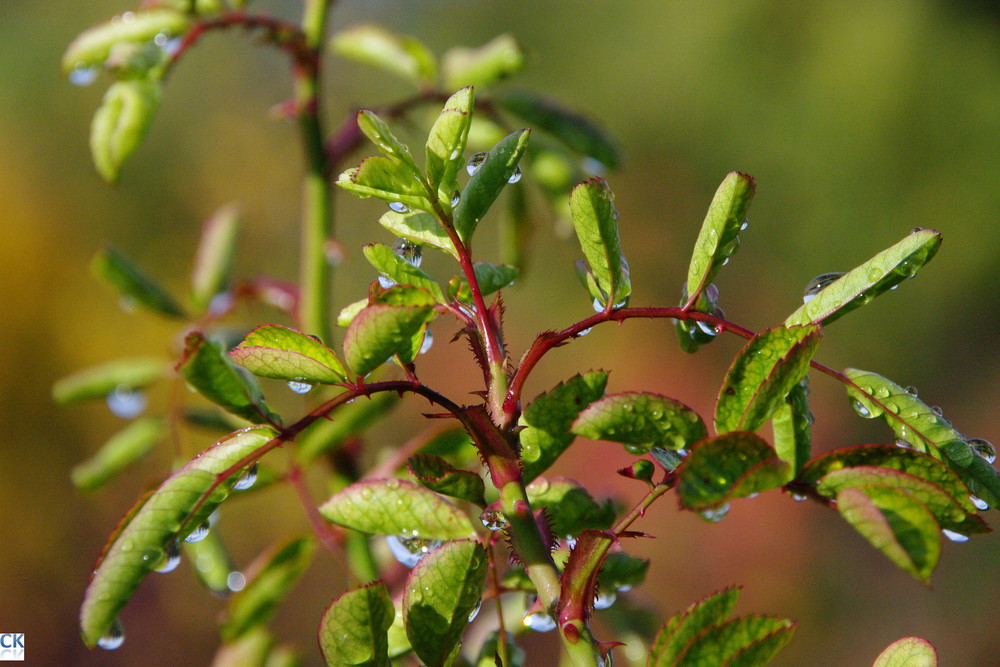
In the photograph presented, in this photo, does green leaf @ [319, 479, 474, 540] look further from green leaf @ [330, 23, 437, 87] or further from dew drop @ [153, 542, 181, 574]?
green leaf @ [330, 23, 437, 87]

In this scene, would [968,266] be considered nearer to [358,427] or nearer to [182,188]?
[182,188]

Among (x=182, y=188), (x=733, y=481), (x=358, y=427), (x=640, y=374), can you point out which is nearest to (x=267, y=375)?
(x=733, y=481)

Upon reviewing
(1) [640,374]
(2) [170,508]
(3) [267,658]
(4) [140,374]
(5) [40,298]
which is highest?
(2) [170,508]

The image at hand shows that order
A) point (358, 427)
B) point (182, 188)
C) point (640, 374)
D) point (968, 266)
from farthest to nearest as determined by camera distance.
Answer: point (640, 374)
point (968, 266)
point (182, 188)
point (358, 427)

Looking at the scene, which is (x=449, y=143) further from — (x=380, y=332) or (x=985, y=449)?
(x=985, y=449)

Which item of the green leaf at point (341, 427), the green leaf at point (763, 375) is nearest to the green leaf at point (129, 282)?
the green leaf at point (341, 427)

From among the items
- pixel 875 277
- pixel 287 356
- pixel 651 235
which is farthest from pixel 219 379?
pixel 651 235
